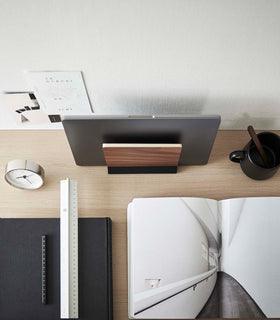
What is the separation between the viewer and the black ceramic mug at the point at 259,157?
2.79 feet

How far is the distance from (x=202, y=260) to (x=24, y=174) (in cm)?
60

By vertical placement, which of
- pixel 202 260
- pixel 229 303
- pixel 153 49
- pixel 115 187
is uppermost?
pixel 153 49

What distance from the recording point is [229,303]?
777 mm

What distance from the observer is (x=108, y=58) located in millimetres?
630

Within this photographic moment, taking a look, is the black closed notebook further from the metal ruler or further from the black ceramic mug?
the black ceramic mug

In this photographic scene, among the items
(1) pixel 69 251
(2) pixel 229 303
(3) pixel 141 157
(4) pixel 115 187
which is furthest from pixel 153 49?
(2) pixel 229 303

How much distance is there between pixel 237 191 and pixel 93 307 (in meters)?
0.56

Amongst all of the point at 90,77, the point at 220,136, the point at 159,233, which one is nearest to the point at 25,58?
the point at 90,77

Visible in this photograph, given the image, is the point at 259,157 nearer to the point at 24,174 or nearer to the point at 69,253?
the point at 69,253

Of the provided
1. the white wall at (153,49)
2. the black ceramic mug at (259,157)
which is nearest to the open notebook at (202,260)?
the black ceramic mug at (259,157)

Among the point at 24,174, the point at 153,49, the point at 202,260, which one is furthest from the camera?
the point at 24,174

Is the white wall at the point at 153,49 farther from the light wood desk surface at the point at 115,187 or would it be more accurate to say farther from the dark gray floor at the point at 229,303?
the dark gray floor at the point at 229,303

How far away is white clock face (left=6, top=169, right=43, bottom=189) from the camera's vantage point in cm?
88

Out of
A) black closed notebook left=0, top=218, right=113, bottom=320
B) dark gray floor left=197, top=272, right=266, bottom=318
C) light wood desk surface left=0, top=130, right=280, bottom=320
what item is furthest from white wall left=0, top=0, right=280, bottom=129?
dark gray floor left=197, top=272, right=266, bottom=318
